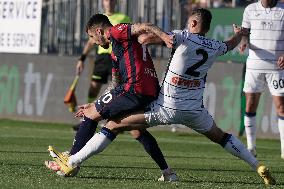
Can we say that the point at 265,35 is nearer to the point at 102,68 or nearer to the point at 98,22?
the point at 98,22

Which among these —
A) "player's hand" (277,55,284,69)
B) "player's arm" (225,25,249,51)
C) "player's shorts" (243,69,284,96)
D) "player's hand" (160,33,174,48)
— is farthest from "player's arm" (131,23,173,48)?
"player's shorts" (243,69,284,96)

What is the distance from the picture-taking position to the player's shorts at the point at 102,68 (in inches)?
738

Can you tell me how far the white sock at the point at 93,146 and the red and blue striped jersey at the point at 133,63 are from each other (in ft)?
1.83

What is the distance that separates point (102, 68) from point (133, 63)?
8.05 metres

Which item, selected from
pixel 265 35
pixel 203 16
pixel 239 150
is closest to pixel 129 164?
pixel 239 150

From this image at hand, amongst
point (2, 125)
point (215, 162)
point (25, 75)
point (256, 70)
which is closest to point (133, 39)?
A: point (215, 162)

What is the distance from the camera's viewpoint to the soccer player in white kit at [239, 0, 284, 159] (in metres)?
14.6

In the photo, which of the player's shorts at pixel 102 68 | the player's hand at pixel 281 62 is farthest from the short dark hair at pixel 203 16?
the player's shorts at pixel 102 68

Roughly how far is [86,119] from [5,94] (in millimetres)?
10522

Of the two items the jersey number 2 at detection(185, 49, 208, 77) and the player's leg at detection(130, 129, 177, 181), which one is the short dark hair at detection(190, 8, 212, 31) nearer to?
the jersey number 2 at detection(185, 49, 208, 77)

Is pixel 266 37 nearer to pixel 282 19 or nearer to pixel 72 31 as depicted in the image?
pixel 282 19

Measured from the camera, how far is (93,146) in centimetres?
1047

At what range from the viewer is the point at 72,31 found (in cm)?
2161

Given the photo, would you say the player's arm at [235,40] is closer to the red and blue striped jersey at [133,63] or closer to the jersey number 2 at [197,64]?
the jersey number 2 at [197,64]
